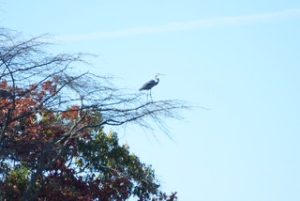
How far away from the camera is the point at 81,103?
8.32m

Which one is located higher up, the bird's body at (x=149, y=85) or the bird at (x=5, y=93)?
the bird's body at (x=149, y=85)

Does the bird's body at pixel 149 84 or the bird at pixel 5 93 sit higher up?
the bird's body at pixel 149 84

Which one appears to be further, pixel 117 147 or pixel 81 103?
pixel 117 147

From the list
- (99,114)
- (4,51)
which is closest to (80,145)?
(99,114)

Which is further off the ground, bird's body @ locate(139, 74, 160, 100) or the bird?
bird's body @ locate(139, 74, 160, 100)

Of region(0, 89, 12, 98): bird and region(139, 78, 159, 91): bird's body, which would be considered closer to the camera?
region(0, 89, 12, 98): bird

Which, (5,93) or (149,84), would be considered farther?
(149,84)

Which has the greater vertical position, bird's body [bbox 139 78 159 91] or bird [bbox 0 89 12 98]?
bird's body [bbox 139 78 159 91]

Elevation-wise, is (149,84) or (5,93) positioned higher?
(149,84)

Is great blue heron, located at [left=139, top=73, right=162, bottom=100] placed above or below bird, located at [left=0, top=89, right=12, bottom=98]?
above

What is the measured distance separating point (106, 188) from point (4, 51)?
6783mm

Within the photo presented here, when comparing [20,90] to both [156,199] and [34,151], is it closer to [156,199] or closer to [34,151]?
[34,151]

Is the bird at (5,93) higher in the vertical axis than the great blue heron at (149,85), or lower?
lower

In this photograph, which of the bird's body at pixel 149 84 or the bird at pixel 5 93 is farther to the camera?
the bird's body at pixel 149 84
